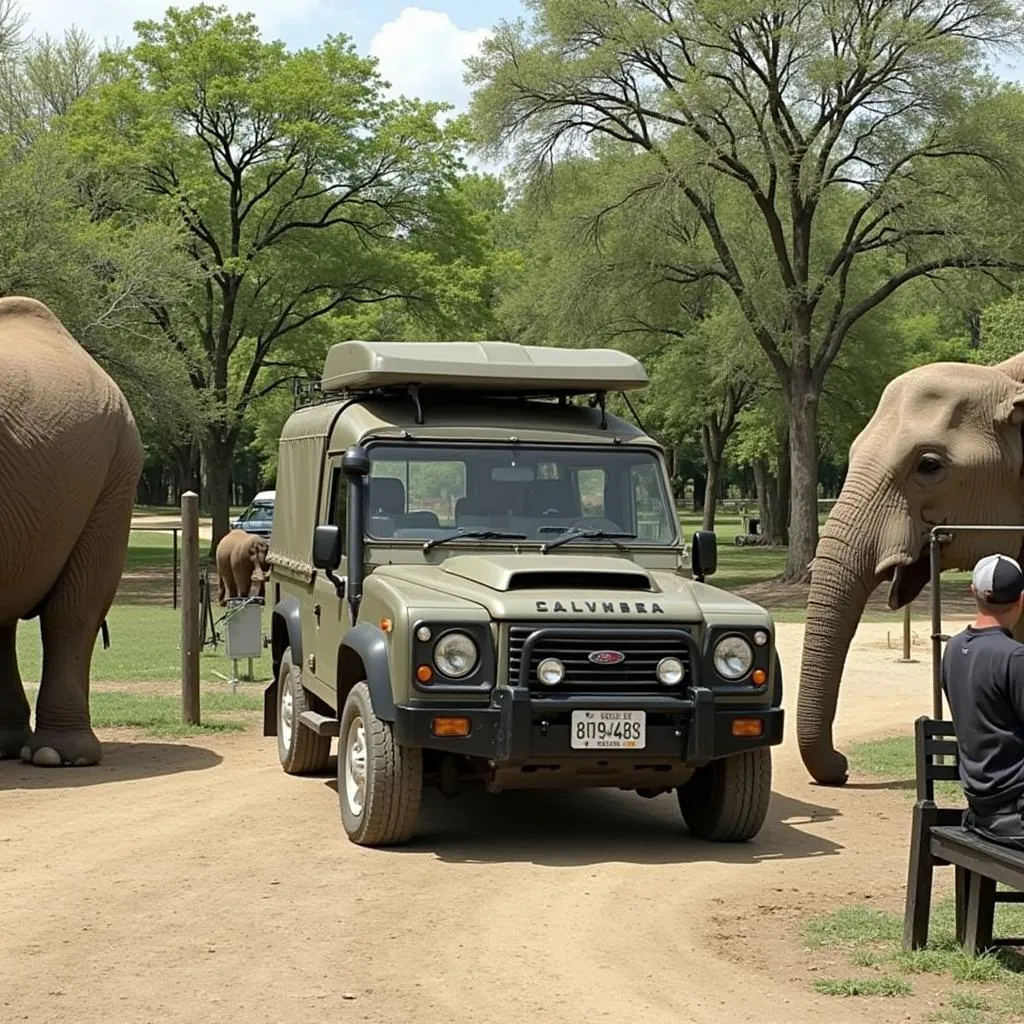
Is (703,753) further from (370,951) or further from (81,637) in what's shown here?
(81,637)

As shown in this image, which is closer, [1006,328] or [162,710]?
[162,710]

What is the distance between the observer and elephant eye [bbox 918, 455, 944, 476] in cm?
1110

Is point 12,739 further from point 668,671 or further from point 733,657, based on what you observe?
point 733,657

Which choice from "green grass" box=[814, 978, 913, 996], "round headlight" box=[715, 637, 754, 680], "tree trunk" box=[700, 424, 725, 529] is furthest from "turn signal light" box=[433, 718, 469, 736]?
"tree trunk" box=[700, 424, 725, 529]

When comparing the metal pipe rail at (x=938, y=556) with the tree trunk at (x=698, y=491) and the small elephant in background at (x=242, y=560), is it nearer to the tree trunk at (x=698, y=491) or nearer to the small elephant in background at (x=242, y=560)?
the small elephant in background at (x=242, y=560)

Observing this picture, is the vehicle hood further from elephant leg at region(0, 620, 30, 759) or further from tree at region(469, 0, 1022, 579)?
tree at region(469, 0, 1022, 579)

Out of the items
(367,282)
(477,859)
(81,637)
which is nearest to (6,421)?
(81,637)

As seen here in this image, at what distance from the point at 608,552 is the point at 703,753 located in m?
1.81

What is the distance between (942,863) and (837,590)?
4439 millimetres

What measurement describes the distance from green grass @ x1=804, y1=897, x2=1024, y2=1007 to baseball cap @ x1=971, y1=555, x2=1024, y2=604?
141 centimetres

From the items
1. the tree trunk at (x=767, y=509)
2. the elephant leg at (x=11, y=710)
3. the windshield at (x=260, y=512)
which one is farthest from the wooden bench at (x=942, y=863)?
the tree trunk at (x=767, y=509)

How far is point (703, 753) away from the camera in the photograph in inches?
345

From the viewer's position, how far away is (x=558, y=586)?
9.21 meters

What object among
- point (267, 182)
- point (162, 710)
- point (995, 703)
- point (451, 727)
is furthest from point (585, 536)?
point (267, 182)
